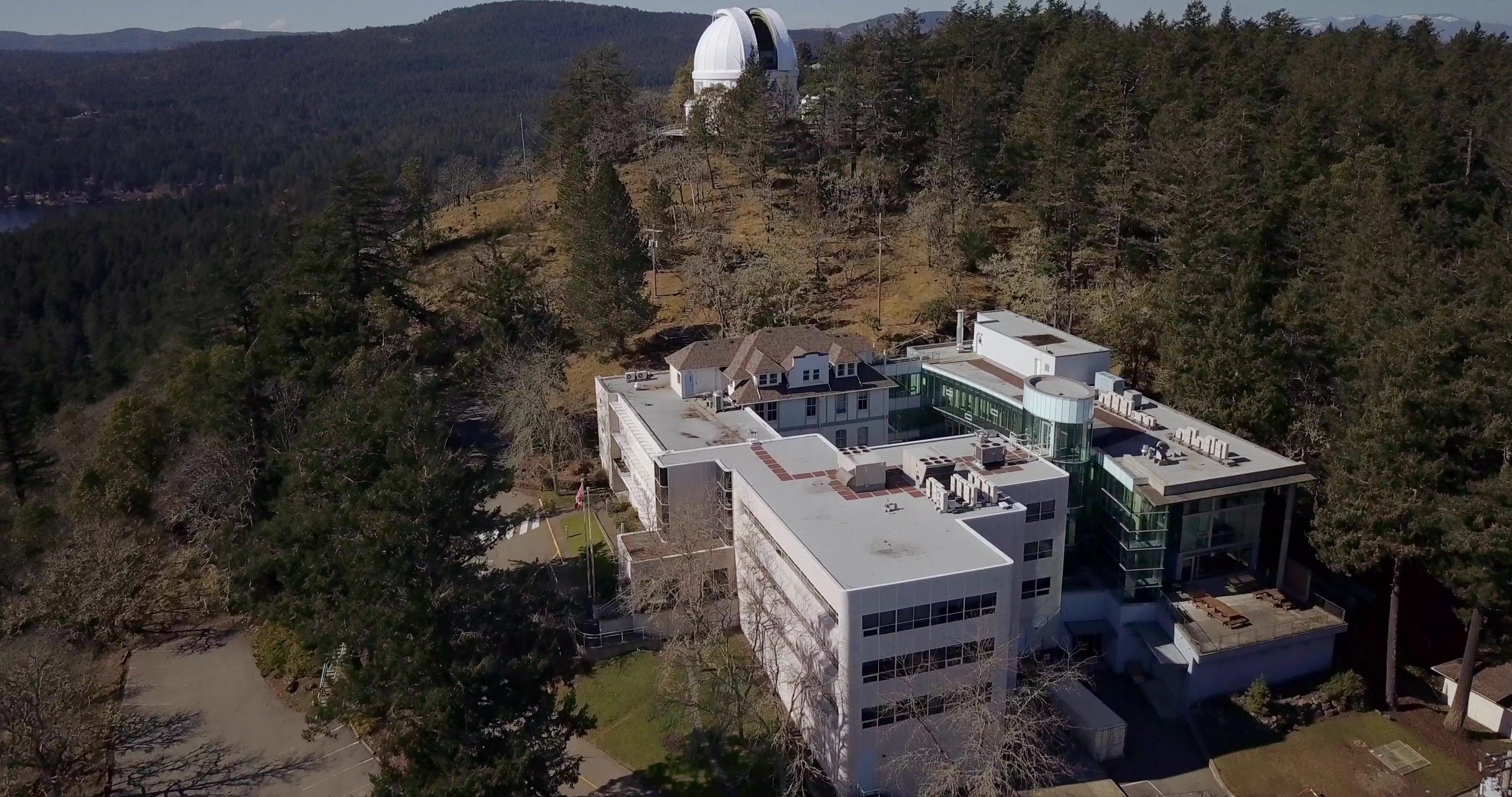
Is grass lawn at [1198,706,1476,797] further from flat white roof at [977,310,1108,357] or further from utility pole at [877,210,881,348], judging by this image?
utility pole at [877,210,881,348]

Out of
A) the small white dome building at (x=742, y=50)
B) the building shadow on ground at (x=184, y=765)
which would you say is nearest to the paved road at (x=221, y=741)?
the building shadow on ground at (x=184, y=765)

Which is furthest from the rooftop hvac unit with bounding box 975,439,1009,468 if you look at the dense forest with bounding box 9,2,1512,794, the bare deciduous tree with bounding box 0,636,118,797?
the bare deciduous tree with bounding box 0,636,118,797

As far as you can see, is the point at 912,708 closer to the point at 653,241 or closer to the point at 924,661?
the point at 924,661

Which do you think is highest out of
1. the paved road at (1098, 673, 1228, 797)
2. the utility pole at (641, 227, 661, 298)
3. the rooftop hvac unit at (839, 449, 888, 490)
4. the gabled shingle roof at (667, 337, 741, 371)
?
the utility pole at (641, 227, 661, 298)

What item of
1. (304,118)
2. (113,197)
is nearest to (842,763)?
(113,197)

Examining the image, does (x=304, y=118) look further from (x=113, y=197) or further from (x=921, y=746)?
(x=921, y=746)

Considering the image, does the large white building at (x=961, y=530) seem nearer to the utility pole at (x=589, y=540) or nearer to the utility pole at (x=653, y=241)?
the utility pole at (x=589, y=540)
